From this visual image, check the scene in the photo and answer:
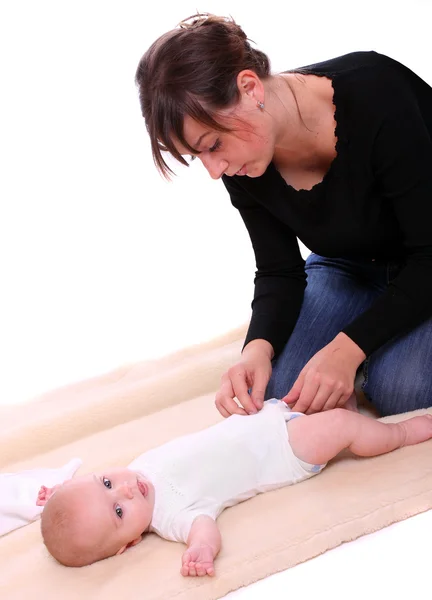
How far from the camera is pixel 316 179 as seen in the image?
1855mm

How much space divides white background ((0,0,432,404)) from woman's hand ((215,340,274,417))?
52.4 inches

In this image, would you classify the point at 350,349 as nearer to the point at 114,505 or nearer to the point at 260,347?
the point at 260,347

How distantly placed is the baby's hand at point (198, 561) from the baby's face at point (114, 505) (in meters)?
0.16

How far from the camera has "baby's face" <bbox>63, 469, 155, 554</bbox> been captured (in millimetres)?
1482

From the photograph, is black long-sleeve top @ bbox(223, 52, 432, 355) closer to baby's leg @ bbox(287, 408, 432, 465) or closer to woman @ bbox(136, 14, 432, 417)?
woman @ bbox(136, 14, 432, 417)

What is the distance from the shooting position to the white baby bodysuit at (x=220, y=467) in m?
1.57

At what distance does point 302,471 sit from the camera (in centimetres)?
163

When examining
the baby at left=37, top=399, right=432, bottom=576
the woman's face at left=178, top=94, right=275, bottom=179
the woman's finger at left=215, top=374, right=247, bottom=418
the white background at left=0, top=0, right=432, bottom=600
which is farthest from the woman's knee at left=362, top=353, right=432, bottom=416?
the white background at left=0, top=0, right=432, bottom=600

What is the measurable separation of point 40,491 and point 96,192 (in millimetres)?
1961

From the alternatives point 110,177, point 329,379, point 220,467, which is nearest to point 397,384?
point 329,379

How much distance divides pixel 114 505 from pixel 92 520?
0.06 metres

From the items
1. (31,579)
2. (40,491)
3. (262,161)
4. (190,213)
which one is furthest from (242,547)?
(190,213)

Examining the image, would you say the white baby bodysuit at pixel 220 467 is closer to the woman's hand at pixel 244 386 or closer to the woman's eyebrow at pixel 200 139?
the woman's hand at pixel 244 386

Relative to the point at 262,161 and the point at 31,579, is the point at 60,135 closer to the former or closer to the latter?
the point at 262,161
